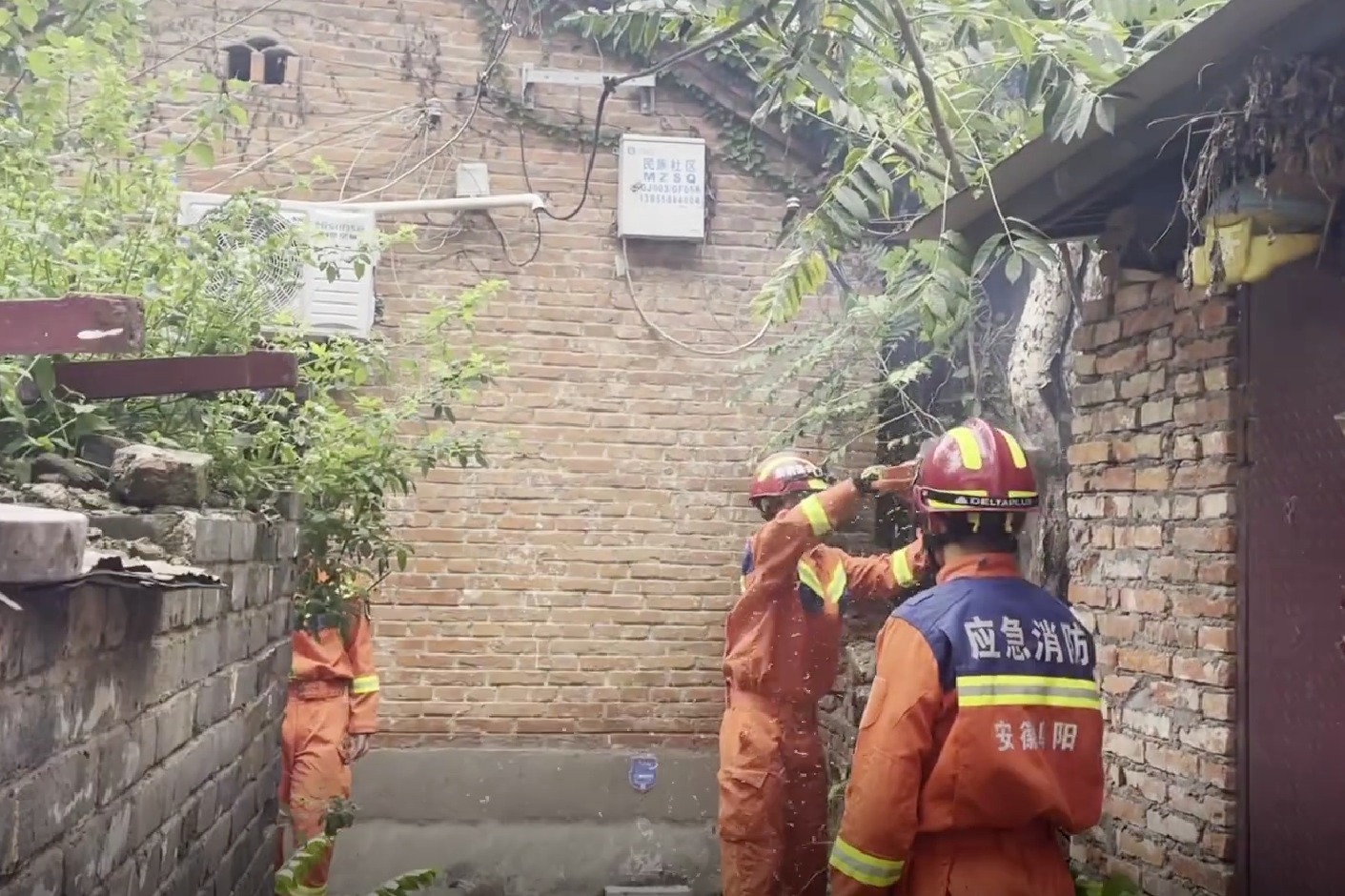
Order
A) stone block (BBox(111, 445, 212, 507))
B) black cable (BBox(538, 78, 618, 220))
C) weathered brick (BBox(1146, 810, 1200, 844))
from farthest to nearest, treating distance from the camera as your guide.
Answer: black cable (BBox(538, 78, 618, 220)) < weathered brick (BBox(1146, 810, 1200, 844)) < stone block (BBox(111, 445, 212, 507))

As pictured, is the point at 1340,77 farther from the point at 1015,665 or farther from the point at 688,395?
the point at 688,395

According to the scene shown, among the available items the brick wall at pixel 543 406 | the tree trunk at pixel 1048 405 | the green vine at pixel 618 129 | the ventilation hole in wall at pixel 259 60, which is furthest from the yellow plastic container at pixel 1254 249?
the ventilation hole in wall at pixel 259 60

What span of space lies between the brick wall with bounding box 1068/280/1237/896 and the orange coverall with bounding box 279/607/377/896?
342 cm

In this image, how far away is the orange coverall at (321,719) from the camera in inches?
229

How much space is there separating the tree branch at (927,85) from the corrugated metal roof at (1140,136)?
0.31 m

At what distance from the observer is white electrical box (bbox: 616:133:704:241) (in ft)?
23.9

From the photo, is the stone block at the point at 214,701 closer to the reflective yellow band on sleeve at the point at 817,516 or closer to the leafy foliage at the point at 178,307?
the leafy foliage at the point at 178,307

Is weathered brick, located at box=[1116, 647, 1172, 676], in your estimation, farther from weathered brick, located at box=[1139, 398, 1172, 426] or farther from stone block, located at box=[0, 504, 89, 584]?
stone block, located at box=[0, 504, 89, 584]

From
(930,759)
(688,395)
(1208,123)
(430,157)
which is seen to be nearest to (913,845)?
(930,759)

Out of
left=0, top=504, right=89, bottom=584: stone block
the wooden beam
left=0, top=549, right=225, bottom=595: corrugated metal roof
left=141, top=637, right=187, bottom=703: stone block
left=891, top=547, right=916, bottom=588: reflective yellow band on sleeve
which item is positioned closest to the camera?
left=0, top=504, right=89, bottom=584: stone block

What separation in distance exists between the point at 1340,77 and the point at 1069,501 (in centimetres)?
192

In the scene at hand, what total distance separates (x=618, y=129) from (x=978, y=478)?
4.89 metres

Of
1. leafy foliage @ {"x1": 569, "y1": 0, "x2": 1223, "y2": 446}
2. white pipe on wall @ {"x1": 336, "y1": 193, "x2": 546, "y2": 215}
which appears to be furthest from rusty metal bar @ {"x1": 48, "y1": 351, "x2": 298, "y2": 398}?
white pipe on wall @ {"x1": 336, "y1": 193, "x2": 546, "y2": 215}

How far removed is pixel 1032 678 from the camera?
117 inches
